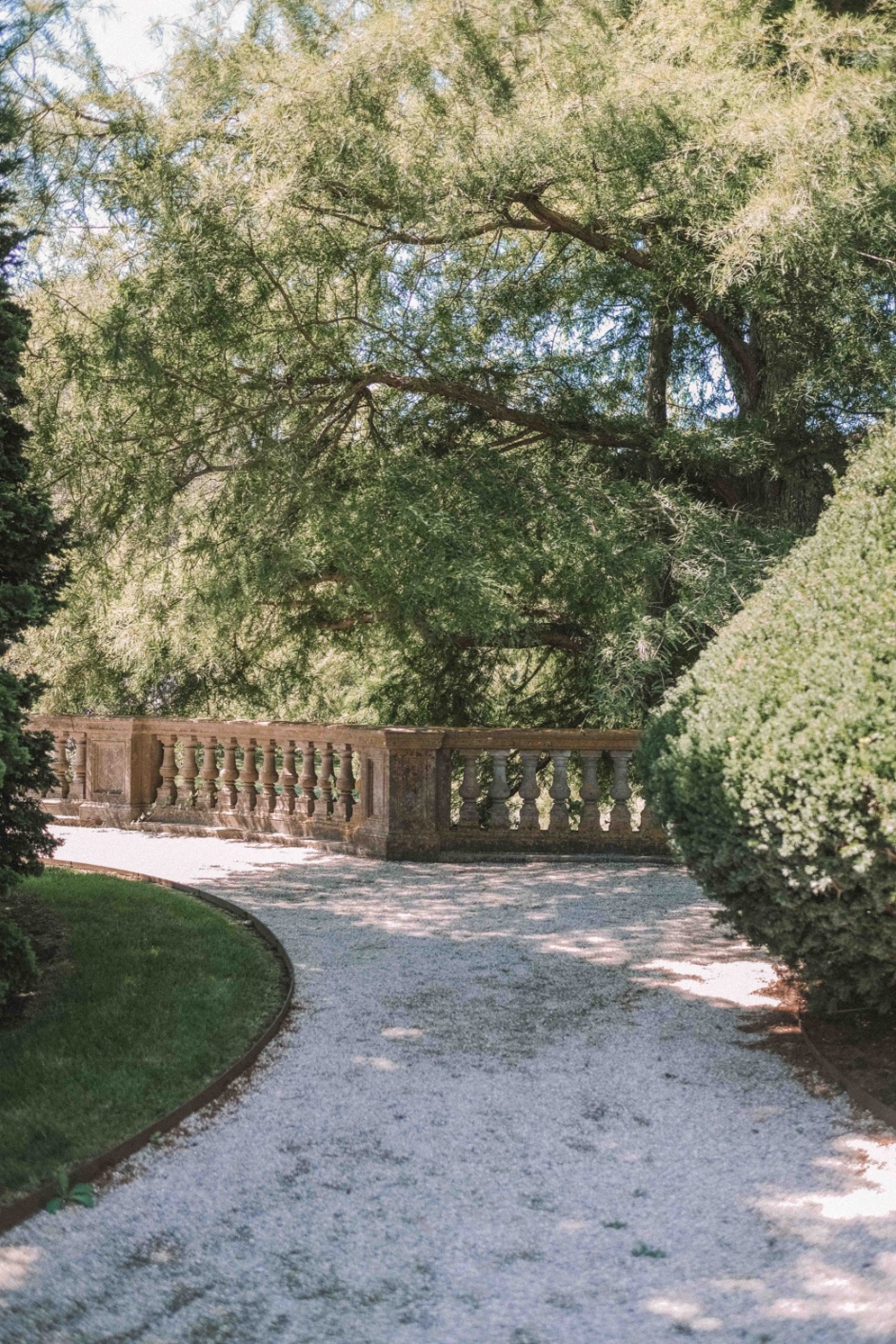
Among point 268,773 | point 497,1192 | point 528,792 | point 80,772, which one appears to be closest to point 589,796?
point 528,792

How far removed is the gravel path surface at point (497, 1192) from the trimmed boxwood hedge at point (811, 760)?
0.63m

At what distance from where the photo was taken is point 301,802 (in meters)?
10.8

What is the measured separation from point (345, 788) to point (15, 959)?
5.26 metres

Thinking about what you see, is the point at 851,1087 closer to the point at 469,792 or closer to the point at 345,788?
the point at 469,792

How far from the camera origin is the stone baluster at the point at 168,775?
11711mm

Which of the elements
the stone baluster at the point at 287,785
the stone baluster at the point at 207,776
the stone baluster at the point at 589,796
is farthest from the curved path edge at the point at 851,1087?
the stone baluster at the point at 207,776

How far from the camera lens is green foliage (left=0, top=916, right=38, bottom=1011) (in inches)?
204

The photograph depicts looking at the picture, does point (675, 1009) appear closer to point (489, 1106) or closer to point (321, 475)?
point (489, 1106)

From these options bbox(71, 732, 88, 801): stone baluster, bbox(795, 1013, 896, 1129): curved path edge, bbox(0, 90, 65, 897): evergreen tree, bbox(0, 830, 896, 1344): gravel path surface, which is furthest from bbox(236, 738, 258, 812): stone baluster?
bbox(795, 1013, 896, 1129): curved path edge

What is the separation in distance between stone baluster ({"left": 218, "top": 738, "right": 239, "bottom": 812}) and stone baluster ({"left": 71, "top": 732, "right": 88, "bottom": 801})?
1.62m

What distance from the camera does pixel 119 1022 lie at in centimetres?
506

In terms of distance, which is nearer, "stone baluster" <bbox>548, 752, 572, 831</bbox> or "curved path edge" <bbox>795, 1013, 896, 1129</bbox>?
"curved path edge" <bbox>795, 1013, 896, 1129</bbox>

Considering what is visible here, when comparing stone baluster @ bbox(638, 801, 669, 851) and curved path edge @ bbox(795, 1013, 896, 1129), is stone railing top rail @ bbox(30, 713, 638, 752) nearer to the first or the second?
stone baluster @ bbox(638, 801, 669, 851)

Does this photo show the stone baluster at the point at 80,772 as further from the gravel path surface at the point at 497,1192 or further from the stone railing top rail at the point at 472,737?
the gravel path surface at the point at 497,1192
